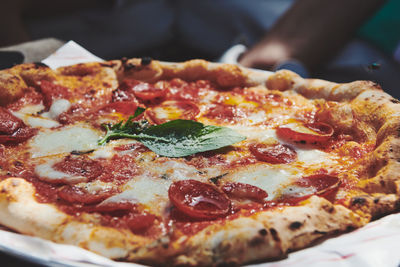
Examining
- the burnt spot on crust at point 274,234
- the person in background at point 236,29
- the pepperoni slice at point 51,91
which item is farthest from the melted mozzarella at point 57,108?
the person in background at point 236,29

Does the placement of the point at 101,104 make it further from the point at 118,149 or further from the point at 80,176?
the point at 80,176

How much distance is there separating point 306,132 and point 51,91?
5.25 ft

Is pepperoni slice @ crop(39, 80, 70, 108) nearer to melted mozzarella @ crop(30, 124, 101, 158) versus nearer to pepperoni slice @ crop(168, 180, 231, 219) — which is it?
melted mozzarella @ crop(30, 124, 101, 158)

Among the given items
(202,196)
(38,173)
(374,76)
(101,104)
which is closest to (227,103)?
(101,104)

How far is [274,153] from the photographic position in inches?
87.5

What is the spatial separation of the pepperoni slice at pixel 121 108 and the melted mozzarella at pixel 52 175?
2.26 feet

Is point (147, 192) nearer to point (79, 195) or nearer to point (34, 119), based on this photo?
point (79, 195)

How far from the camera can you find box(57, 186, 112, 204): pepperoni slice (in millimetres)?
1825

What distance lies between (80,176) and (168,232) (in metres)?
0.55

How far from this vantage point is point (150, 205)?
1811 mm

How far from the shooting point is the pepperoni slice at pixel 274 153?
2.18m

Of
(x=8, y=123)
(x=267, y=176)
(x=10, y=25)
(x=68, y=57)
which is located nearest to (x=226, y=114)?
(x=267, y=176)

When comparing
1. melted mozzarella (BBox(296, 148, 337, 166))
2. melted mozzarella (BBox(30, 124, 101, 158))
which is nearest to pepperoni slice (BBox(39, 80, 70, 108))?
melted mozzarella (BBox(30, 124, 101, 158))

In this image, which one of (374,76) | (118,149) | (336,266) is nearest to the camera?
(336,266)
